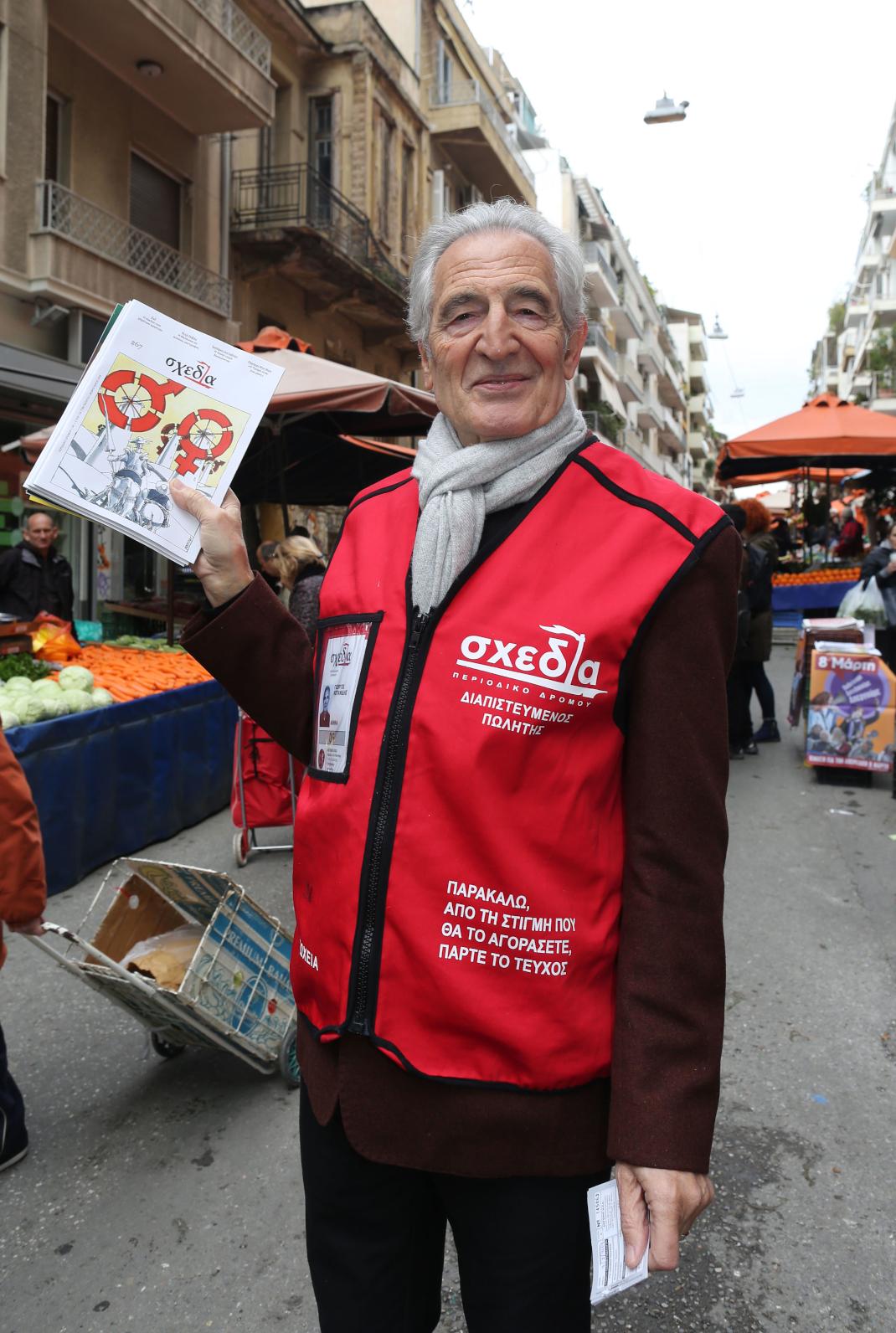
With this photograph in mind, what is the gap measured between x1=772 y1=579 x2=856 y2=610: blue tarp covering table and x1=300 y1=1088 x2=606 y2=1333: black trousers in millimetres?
14605

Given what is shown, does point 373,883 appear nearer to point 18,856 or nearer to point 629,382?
point 18,856

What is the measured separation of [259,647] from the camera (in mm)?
1507

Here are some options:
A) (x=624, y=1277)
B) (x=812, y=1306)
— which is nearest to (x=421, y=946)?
(x=624, y=1277)

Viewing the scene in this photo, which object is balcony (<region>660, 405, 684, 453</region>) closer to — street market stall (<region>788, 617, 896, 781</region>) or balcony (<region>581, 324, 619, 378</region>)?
balcony (<region>581, 324, 619, 378</region>)

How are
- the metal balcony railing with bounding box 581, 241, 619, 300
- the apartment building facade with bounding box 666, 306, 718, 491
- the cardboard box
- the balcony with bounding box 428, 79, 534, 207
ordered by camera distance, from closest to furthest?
the cardboard box → the balcony with bounding box 428, 79, 534, 207 → the metal balcony railing with bounding box 581, 241, 619, 300 → the apartment building facade with bounding box 666, 306, 718, 491

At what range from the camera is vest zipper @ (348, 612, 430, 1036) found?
129 centimetres

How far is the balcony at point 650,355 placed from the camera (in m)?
57.0

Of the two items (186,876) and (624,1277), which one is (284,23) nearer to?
(186,876)

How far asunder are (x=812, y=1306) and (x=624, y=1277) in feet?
5.15

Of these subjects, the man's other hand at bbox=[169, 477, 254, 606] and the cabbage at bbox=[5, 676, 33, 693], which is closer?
the man's other hand at bbox=[169, 477, 254, 606]

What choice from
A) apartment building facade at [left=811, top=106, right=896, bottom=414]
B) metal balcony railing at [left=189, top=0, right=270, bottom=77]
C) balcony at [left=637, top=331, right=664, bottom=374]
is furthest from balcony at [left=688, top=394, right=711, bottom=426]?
metal balcony railing at [left=189, top=0, right=270, bottom=77]

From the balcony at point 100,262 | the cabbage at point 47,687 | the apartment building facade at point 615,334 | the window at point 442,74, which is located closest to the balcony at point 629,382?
the apartment building facade at point 615,334

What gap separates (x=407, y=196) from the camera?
2294 cm

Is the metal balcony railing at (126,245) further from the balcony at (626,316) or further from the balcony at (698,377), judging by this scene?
the balcony at (698,377)
